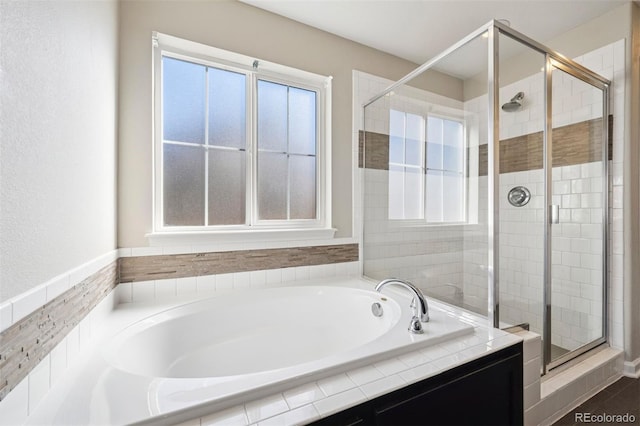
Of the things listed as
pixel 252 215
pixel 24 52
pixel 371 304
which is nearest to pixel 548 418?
pixel 371 304

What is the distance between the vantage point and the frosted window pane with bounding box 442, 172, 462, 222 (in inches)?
83.1

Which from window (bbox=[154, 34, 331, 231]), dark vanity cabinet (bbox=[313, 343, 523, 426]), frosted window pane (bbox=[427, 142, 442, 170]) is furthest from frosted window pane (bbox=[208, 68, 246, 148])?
dark vanity cabinet (bbox=[313, 343, 523, 426])

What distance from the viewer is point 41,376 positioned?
0.78 metres

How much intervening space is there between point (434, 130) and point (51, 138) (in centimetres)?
231

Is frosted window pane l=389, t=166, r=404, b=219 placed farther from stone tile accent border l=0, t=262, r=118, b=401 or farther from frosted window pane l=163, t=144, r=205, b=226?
stone tile accent border l=0, t=262, r=118, b=401

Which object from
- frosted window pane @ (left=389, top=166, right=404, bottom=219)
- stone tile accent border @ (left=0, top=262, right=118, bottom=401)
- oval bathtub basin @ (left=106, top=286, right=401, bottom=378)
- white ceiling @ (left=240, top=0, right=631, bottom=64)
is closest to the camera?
stone tile accent border @ (left=0, top=262, right=118, bottom=401)

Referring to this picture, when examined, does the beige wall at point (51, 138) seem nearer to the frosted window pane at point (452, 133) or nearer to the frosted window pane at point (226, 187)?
the frosted window pane at point (226, 187)

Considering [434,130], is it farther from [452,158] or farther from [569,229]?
[569,229]

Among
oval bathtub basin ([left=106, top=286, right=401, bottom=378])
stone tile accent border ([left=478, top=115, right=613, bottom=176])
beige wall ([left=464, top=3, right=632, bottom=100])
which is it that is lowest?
oval bathtub basin ([left=106, top=286, right=401, bottom=378])

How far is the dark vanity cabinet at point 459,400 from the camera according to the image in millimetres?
838

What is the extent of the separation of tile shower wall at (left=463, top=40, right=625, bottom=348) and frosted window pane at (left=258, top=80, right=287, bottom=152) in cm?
137

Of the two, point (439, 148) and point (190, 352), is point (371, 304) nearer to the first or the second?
point (190, 352)

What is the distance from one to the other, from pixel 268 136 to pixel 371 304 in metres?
1.43

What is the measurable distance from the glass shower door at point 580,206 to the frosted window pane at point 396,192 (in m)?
1.01
